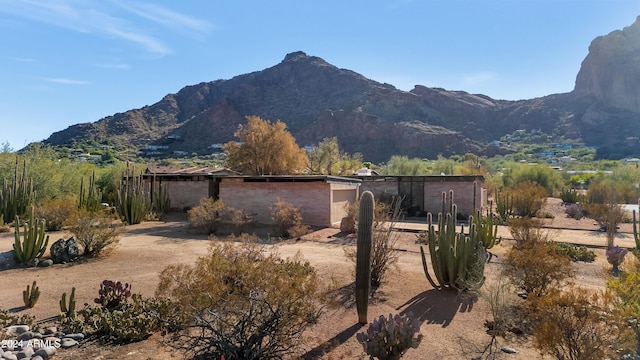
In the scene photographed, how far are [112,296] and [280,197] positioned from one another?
11.2 m

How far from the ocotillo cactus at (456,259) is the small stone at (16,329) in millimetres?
6573

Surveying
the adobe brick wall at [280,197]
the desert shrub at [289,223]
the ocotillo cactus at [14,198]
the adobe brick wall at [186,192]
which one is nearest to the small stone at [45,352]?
the desert shrub at [289,223]

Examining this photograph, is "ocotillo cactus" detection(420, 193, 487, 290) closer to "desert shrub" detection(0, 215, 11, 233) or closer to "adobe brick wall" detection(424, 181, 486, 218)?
"adobe brick wall" detection(424, 181, 486, 218)

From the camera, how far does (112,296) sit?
6617mm

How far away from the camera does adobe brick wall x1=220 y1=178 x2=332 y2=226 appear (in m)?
17.2

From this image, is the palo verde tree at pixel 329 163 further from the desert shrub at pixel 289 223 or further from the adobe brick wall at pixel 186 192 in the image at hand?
the desert shrub at pixel 289 223

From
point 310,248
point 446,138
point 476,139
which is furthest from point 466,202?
point 476,139

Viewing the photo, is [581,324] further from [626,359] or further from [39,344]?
[39,344]

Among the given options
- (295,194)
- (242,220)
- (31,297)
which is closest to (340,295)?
(31,297)

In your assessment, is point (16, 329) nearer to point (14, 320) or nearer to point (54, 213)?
point (14, 320)

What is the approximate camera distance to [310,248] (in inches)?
502

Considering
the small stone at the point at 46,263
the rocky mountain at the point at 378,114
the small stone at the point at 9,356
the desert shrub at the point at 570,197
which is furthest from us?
the rocky mountain at the point at 378,114

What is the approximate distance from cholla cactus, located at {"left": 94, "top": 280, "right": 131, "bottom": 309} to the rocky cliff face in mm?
103844

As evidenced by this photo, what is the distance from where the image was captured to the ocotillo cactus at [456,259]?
24.8 feet
